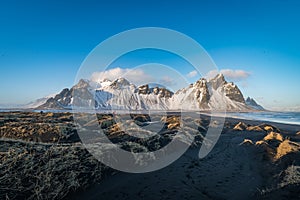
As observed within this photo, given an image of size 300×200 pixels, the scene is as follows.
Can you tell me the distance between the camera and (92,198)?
7.46m

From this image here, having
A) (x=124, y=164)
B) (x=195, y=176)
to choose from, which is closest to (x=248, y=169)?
(x=195, y=176)

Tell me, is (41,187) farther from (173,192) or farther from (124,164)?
(173,192)

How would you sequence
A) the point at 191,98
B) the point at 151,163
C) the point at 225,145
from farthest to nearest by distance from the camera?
the point at 191,98 → the point at 225,145 → the point at 151,163

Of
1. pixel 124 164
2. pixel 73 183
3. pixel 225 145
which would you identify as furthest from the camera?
pixel 225 145

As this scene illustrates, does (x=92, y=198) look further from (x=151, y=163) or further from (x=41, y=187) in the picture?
(x=151, y=163)

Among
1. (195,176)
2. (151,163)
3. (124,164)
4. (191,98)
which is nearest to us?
(195,176)

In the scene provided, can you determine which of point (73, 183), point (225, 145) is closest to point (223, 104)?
point (225, 145)

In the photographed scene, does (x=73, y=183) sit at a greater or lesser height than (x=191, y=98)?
→ lesser

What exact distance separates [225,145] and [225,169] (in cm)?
687

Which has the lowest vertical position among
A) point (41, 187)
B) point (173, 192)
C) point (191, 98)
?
point (173, 192)

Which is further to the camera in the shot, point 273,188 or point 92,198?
point 273,188

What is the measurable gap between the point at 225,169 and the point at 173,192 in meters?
4.70

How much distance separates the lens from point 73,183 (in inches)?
312

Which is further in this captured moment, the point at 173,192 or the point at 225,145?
the point at 225,145
